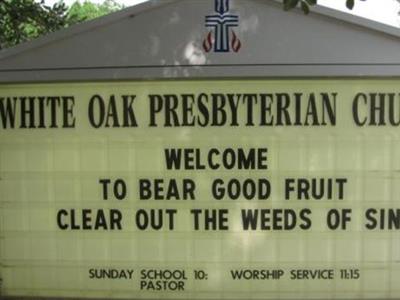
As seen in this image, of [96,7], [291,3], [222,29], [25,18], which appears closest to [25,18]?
[25,18]

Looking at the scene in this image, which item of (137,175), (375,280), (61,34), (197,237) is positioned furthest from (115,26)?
(375,280)

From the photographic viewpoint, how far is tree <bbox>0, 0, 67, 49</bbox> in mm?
7809

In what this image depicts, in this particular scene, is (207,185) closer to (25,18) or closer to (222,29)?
(222,29)

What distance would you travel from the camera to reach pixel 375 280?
5301 millimetres

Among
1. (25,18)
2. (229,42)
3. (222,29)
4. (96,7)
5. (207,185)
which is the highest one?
(96,7)

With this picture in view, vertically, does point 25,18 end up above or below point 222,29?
above

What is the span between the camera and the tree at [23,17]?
781cm

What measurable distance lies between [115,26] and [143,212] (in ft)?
5.10

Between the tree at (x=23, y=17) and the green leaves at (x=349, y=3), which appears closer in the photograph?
the green leaves at (x=349, y=3)

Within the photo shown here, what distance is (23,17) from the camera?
786 cm

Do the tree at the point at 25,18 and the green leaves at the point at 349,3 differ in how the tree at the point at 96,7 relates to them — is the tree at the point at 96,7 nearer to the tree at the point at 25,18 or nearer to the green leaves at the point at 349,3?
the tree at the point at 25,18

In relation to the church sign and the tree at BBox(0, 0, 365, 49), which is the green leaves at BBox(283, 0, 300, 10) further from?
the tree at BBox(0, 0, 365, 49)

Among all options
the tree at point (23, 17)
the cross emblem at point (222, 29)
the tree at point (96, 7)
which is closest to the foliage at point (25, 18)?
the tree at point (23, 17)

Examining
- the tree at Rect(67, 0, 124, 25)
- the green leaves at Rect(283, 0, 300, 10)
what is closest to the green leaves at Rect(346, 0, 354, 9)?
the green leaves at Rect(283, 0, 300, 10)
